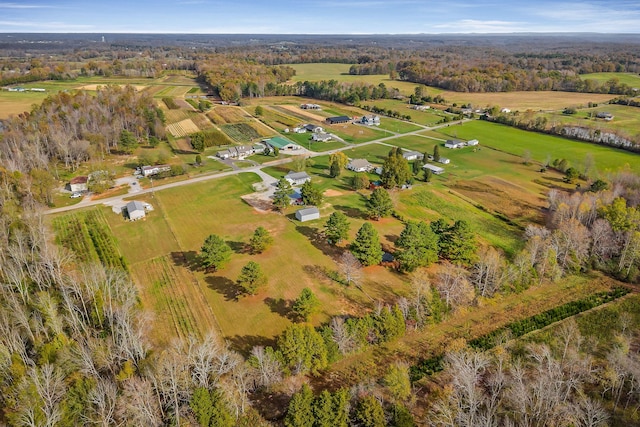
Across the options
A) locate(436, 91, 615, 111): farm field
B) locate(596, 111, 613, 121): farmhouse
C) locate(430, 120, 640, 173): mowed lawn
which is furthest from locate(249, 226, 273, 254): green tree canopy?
locate(596, 111, 613, 121): farmhouse

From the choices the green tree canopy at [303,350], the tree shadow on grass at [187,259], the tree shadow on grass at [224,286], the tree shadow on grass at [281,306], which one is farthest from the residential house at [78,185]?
the green tree canopy at [303,350]

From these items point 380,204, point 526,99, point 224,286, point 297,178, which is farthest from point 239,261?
point 526,99

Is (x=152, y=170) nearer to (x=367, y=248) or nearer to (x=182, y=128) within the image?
(x=182, y=128)

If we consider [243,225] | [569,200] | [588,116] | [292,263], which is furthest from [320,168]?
[588,116]

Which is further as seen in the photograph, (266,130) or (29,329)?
(266,130)

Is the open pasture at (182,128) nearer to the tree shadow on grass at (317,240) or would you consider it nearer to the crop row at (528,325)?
the tree shadow on grass at (317,240)

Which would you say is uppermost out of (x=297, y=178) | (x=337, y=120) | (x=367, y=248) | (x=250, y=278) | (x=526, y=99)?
(x=526, y=99)

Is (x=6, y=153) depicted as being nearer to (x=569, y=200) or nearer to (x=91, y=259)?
(x=91, y=259)
